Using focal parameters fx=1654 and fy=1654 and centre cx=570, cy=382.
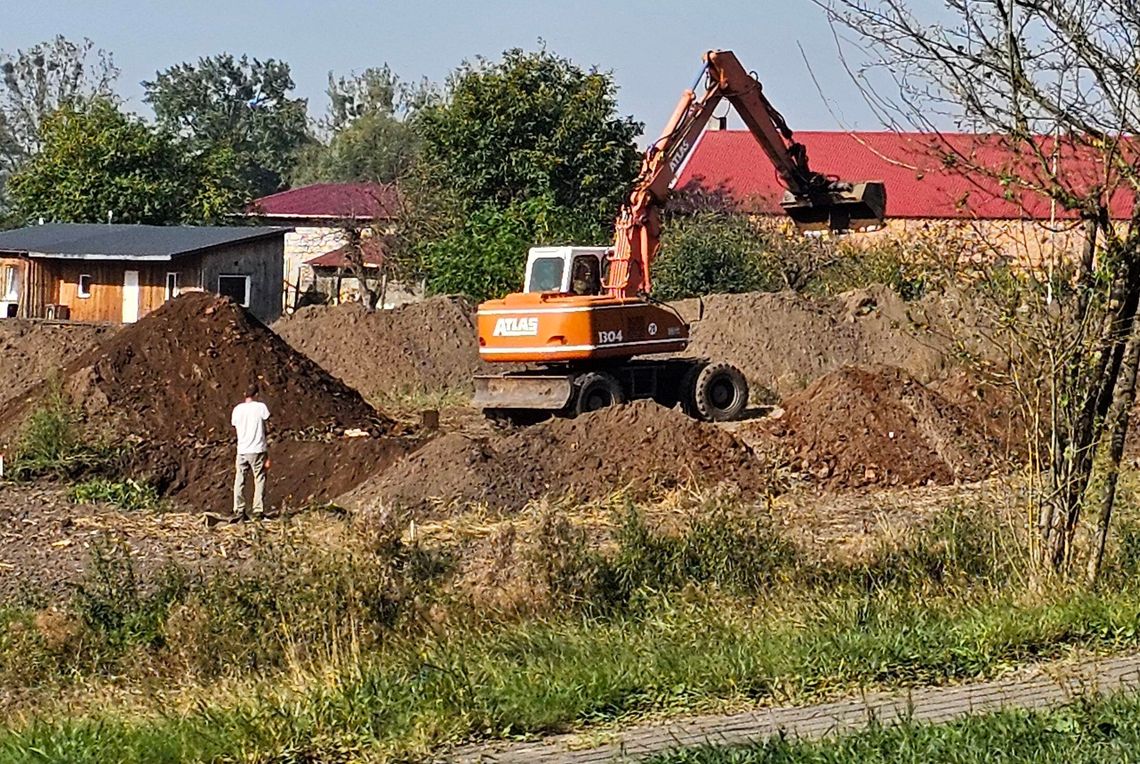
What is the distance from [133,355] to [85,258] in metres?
22.5

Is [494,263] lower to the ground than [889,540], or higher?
higher

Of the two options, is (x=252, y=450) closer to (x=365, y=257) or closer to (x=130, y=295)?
(x=130, y=295)

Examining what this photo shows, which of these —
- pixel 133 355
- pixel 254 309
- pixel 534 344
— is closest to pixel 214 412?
pixel 133 355

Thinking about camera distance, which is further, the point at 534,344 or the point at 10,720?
the point at 534,344

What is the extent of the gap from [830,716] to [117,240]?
43560 millimetres

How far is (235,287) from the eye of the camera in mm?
49125

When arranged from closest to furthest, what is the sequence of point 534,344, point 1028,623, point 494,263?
A: point 1028,623 < point 534,344 < point 494,263

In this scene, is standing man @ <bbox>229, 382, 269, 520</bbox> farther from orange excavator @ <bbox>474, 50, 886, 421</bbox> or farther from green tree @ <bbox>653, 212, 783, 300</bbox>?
green tree @ <bbox>653, 212, 783, 300</bbox>

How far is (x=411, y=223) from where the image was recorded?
2055 inches

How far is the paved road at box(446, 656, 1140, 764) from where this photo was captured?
7094mm

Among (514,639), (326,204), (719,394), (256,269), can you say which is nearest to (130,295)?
(256,269)

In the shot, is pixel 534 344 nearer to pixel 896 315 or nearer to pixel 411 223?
pixel 896 315

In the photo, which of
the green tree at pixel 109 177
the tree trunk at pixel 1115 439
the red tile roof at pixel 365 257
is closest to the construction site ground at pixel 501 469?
the tree trunk at pixel 1115 439

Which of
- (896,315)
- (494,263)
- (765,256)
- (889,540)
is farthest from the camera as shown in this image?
(765,256)
